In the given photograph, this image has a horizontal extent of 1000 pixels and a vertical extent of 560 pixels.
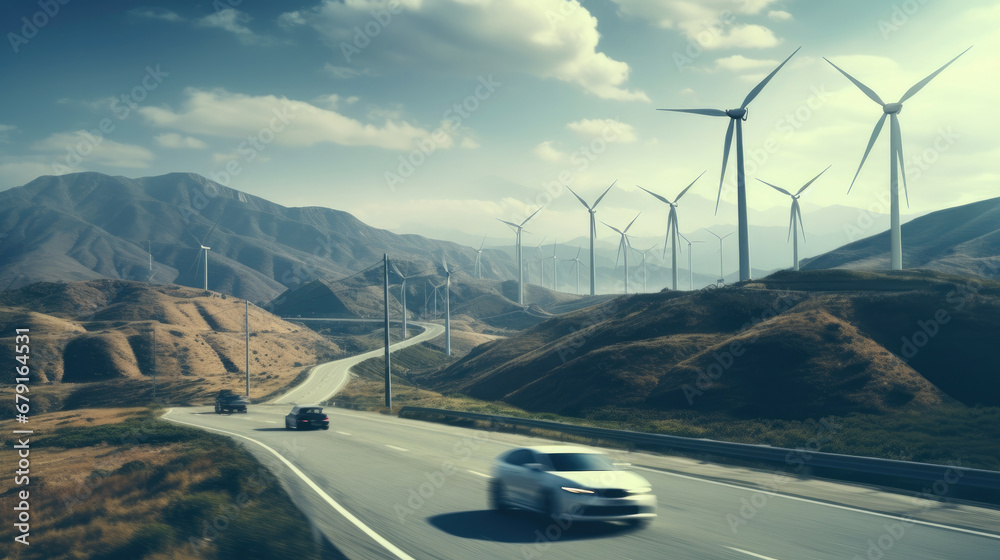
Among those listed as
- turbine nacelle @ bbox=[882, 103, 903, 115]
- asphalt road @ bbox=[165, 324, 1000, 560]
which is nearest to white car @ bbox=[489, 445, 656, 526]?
asphalt road @ bbox=[165, 324, 1000, 560]

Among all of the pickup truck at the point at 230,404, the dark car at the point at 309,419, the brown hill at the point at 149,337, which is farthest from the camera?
the brown hill at the point at 149,337

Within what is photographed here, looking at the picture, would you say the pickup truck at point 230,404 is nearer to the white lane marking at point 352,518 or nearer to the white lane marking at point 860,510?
the white lane marking at point 352,518

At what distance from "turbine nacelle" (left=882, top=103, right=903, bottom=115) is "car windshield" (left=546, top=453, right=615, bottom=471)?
56899mm

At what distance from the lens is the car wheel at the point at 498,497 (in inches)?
513

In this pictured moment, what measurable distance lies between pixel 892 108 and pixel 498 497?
58.0m

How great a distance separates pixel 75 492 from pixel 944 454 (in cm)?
2547

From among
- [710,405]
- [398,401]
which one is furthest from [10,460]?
[710,405]

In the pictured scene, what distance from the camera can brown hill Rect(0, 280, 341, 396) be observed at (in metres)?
90.2

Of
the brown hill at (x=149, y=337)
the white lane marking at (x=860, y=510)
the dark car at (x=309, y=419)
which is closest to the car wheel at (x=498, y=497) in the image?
the white lane marking at (x=860, y=510)

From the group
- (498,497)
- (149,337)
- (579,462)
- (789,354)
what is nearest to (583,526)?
(579,462)

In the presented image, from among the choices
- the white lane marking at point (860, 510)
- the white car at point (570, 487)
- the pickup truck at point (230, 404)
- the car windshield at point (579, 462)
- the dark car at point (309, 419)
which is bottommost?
the pickup truck at point (230, 404)

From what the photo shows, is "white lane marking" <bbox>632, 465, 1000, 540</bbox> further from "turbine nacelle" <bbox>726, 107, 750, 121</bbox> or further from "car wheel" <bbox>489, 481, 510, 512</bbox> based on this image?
"turbine nacelle" <bbox>726, 107, 750, 121</bbox>

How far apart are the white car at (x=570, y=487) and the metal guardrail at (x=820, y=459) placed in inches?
300

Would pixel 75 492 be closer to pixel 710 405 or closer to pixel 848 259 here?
pixel 710 405
